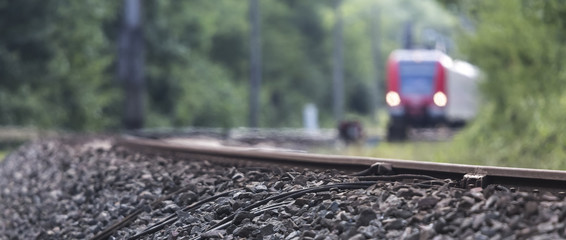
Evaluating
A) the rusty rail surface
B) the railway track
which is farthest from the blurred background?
the railway track

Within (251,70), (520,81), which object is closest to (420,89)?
(251,70)

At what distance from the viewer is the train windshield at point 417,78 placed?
110 feet

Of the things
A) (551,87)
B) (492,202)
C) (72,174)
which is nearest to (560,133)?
(551,87)

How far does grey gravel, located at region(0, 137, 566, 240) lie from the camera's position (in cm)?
493

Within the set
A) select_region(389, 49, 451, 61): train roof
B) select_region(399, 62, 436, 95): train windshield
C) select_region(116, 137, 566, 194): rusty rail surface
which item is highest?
select_region(389, 49, 451, 61): train roof

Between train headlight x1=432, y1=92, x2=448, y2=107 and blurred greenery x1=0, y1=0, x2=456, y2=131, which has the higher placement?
blurred greenery x1=0, y1=0, x2=456, y2=131

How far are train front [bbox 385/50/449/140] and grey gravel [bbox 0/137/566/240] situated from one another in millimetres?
22686

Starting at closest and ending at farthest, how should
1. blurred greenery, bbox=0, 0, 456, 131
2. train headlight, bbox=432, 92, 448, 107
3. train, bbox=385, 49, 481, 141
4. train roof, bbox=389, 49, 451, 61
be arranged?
1. blurred greenery, bbox=0, 0, 456, 131
2. train, bbox=385, 49, 481, 141
3. train headlight, bbox=432, 92, 448, 107
4. train roof, bbox=389, 49, 451, 61

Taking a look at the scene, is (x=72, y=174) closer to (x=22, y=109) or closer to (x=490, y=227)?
(x=490, y=227)

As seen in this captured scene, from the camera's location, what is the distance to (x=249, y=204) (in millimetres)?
6426

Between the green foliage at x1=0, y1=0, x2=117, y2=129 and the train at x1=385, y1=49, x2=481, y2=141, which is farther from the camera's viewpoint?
the train at x1=385, y1=49, x2=481, y2=141

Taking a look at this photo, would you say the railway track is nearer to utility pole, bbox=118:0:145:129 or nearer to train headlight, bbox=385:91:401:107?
utility pole, bbox=118:0:145:129

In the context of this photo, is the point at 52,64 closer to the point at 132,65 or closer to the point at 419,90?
the point at 132,65

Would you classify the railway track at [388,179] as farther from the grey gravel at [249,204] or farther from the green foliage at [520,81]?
the green foliage at [520,81]
